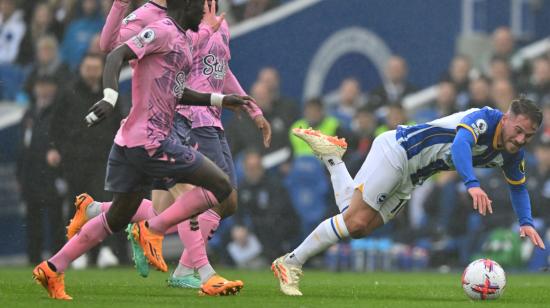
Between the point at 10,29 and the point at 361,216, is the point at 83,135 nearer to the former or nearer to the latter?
the point at 10,29

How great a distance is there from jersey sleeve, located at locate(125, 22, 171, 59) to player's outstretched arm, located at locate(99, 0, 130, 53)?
1.39 meters

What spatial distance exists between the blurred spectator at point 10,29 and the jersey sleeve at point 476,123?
9.99 m

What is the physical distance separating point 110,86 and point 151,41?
583 mm

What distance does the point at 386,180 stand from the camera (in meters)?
10.8

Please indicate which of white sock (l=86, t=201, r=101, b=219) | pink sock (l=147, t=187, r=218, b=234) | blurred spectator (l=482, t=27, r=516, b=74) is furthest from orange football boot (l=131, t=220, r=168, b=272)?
blurred spectator (l=482, t=27, r=516, b=74)

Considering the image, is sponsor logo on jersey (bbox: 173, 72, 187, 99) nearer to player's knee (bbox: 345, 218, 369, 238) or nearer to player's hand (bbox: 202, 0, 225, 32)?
player's hand (bbox: 202, 0, 225, 32)

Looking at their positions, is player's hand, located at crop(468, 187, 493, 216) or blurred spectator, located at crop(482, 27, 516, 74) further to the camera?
blurred spectator, located at crop(482, 27, 516, 74)

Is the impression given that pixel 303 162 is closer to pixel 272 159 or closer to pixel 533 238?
pixel 272 159

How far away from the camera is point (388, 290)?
38.6ft

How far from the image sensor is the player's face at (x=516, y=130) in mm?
10141

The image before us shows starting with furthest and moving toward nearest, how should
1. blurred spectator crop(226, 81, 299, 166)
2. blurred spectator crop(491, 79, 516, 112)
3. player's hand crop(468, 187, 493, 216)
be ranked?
1. blurred spectator crop(226, 81, 299, 166)
2. blurred spectator crop(491, 79, 516, 112)
3. player's hand crop(468, 187, 493, 216)

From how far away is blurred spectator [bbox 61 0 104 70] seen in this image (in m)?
18.6

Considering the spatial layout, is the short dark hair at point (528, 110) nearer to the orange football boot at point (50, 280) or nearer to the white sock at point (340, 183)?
the white sock at point (340, 183)

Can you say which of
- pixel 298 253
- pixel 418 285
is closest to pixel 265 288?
pixel 298 253
